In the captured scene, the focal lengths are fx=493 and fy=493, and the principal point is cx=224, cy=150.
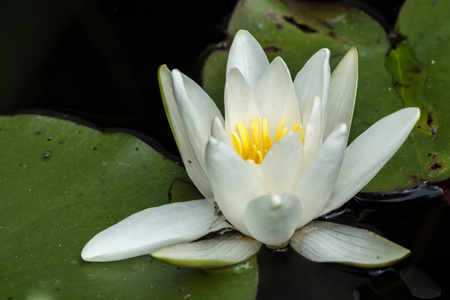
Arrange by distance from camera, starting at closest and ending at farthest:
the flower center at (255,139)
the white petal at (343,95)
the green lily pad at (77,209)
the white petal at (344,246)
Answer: the white petal at (344,246) < the green lily pad at (77,209) < the flower center at (255,139) < the white petal at (343,95)

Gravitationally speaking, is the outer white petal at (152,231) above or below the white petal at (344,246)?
below

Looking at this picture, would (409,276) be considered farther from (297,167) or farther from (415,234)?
(297,167)

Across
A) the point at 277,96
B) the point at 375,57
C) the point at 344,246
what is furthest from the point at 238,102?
the point at 375,57

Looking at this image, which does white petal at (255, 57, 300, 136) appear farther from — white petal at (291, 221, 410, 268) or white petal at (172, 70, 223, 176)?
white petal at (291, 221, 410, 268)

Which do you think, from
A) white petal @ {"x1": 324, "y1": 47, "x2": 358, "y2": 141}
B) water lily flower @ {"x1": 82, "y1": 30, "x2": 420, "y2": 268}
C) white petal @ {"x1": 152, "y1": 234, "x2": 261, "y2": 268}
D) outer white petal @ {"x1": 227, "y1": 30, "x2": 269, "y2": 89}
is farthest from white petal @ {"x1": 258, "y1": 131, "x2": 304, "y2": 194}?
outer white petal @ {"x1": 227, "y1": 30, "x2": 269, "y2": 89}

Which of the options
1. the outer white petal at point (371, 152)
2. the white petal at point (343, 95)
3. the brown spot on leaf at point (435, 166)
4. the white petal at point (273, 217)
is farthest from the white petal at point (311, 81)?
the brown spot on leaf at point (435, 166)

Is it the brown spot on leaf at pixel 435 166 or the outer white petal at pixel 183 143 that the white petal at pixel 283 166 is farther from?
the brown spot on leaf at pixel 435 166

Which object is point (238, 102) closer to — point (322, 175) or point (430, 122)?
point (322, 175)
